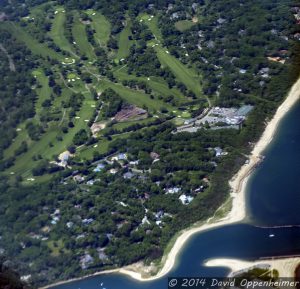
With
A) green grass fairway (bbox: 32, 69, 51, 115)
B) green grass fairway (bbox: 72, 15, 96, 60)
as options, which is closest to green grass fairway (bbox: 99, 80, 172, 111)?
green grass fairway (bbox: 32, 69, 51, 115)

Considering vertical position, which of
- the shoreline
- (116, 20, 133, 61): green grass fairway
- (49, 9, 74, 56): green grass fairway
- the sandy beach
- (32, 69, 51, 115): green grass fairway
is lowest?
the shoreline

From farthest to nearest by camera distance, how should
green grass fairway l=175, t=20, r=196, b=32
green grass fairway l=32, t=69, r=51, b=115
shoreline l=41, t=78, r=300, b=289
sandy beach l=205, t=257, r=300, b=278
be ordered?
green grass fairway l=175, t=20, r=196, b=32, green grass fairway l=32, t=69, r=51, b=115, shoreline l=41, t=78, r=300, b=289, sandy beach l=205, t=257, r=300, b=278

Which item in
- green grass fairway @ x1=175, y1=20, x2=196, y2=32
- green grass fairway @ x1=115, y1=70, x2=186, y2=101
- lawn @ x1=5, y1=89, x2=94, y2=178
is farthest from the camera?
green grass fairway @ x1=175, y1=20, x2=196, y2=32

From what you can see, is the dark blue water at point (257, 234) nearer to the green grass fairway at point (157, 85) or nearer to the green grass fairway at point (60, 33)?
the green grass fairway at point (157, 85)

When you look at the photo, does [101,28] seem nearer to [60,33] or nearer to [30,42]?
[60,33]

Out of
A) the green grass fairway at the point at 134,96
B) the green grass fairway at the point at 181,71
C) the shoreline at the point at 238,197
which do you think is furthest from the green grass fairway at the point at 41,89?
the shoreline at the point at 238,197

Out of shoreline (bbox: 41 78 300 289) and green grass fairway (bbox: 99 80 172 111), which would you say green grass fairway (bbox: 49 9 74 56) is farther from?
shoreline (bbox: 41 78 300 289)

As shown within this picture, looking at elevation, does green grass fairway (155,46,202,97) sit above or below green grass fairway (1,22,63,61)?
below

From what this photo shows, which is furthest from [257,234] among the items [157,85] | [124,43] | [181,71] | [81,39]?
[81,39]
